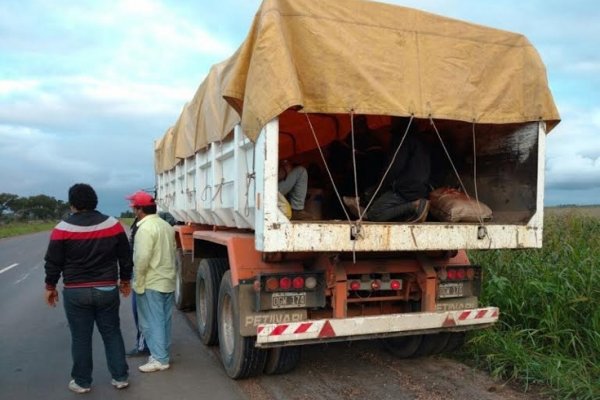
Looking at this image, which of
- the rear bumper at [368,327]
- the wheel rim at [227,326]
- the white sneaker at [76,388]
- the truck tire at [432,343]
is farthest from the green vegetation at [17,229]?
the rear bumper at [368,327]

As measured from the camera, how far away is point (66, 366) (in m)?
5.73

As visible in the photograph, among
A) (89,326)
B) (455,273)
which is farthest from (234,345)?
(455,273)

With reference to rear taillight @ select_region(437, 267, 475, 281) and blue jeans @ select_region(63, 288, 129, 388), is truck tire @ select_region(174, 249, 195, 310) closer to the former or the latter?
blue jeans @ select_region(63, 288, 129, 388)

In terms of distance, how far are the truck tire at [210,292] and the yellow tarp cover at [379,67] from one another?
7.26 ft

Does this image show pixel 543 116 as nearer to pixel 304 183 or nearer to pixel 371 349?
pixel 304 183

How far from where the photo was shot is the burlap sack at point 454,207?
4.95 m

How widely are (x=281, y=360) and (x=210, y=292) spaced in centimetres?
136

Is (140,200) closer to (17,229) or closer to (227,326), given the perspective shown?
(227,326)

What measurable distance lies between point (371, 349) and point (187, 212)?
3.53 metres

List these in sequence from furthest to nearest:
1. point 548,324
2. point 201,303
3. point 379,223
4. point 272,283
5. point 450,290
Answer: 1. point 201,303
2. point 548,324
3. point 450,290
4. point 272,283
5. point 379,223

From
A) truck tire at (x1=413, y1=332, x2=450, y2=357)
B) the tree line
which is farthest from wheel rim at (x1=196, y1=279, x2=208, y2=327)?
the tree line

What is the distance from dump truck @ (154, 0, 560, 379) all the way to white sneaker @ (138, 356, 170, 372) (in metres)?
0.64

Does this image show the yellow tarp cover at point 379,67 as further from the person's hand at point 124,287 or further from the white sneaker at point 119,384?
the white sneaker at point 119,384

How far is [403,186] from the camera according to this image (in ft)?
16.5
